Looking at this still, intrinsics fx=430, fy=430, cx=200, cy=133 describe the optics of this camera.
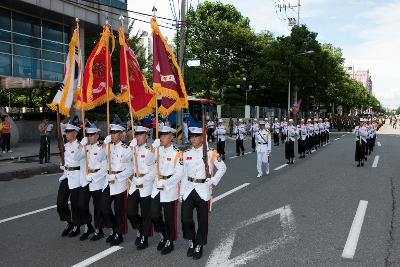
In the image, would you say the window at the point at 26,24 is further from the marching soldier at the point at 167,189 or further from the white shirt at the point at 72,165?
the marching soldier at the point at 167,189

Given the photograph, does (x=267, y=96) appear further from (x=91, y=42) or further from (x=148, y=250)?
(x=148, y=250)

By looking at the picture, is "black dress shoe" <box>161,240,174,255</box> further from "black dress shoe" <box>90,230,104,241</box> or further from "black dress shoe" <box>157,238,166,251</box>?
"black dress shoe" <box>90,230,104,241</box>

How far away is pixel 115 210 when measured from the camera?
6.43 m

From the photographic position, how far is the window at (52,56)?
26153 millimetres

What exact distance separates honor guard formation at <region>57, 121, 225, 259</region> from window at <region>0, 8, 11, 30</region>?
19252 mm

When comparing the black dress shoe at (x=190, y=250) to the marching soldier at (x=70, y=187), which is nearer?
the black dress shoe at (x=190, y=250)

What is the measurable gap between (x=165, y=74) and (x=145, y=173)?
1.66 metres

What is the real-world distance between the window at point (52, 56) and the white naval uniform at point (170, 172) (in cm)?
2246

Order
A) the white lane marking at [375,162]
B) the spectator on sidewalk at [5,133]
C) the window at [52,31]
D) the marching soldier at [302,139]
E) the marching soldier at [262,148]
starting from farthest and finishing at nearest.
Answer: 1. the window at [52,31]
2. the marching soldier at [302,139]
3. the spectator on sidewalk at [5,133]
4. the white lane marking at [375,162]
5. the marching soldier at [262,148]

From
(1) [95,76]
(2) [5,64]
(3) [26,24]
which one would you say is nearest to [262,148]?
(1) [95,76]

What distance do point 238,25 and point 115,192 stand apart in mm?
52061

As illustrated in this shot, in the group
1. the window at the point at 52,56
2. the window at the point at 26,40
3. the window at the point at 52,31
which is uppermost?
the window at the point at 52,31

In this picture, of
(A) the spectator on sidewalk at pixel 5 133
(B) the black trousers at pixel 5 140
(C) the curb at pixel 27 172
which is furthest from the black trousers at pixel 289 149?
(B) the black trousers at pixel 5 140

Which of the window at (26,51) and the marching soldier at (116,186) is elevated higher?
the window at (26,51)
